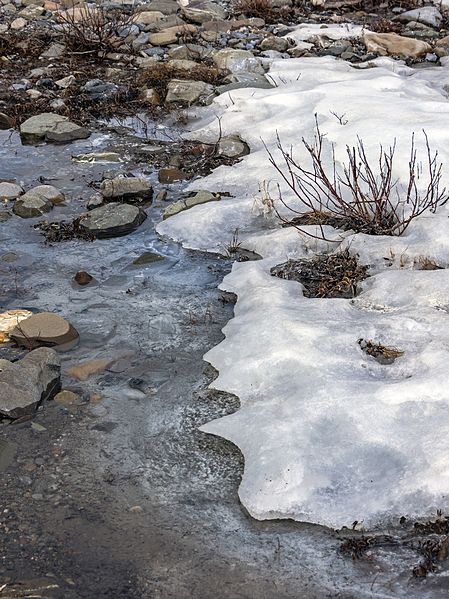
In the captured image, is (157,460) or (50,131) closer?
(157,460)

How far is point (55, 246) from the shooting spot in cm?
564

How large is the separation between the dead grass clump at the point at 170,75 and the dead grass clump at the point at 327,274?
4197 mm

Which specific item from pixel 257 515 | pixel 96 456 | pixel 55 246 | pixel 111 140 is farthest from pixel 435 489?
pixel 111 140

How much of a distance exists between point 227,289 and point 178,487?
183 centimetres

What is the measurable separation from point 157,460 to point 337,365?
978 mm

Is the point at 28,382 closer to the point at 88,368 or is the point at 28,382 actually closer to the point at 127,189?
the point at 88,368

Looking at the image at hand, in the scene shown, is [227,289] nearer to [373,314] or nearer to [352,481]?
[373,314]

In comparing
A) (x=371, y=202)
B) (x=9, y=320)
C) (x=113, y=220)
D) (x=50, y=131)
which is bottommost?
(x=50, y=131)

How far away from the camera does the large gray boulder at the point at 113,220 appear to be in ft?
19.0

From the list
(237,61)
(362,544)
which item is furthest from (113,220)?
(237,61)

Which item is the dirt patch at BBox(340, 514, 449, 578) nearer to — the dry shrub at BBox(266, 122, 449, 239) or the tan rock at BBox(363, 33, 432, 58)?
the dry shrub at BBox(266, 122, 449, 239)

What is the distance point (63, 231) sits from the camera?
229 inches

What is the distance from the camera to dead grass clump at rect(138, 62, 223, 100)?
28.7ft

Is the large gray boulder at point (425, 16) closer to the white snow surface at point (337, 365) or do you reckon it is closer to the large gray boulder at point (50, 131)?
the white snow surface at point (337, 365)
